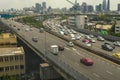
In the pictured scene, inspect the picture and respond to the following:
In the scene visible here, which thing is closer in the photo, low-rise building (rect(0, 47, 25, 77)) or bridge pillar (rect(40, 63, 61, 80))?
bridge pillar (rect(40, 63, 61, 80))

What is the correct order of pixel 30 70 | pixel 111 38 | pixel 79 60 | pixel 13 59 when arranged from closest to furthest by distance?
pixel 79 60 < pixel 13 59 < pixel 30 70 < pixel 111 38

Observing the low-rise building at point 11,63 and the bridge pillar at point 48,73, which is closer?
the bridge pillar at point 48,73

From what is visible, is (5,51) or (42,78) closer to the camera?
(42,78)

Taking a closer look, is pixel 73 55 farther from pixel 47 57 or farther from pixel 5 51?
pixel 5 51

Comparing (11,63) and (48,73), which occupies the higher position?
(11,63)

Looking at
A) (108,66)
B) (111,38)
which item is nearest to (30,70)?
(108,66)

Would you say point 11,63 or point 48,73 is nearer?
point 48,73

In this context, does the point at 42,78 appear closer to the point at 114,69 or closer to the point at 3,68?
the point at 3,68

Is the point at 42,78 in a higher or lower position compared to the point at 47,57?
lower

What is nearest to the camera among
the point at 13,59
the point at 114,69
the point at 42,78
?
the point at 114,69
